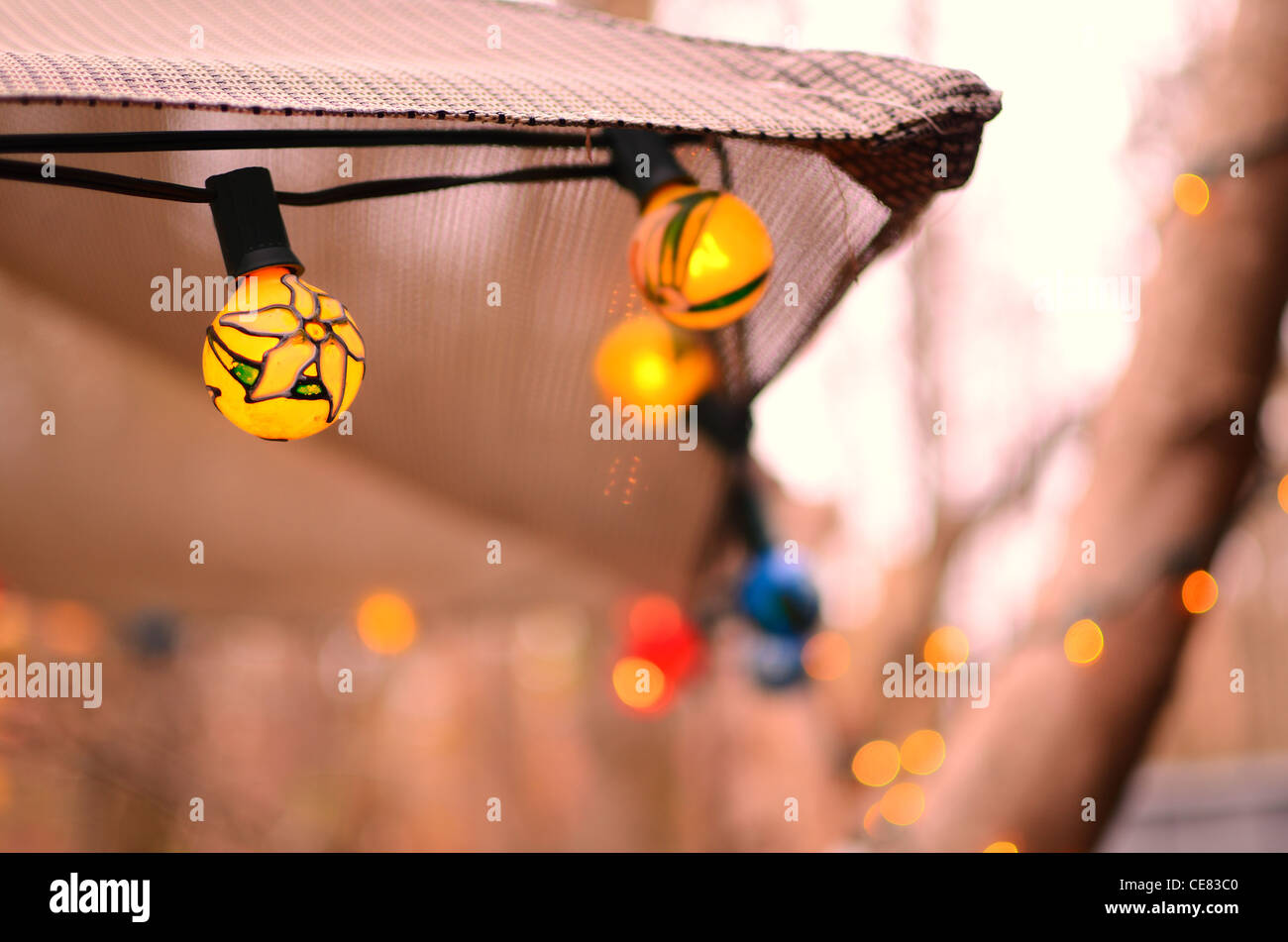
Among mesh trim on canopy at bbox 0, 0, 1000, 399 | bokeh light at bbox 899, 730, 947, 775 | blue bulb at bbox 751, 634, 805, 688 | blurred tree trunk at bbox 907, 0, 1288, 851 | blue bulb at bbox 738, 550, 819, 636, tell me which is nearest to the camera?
mesh trim on canopy at bbox 0, 0, 1000, 399

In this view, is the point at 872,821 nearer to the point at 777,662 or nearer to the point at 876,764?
the point at 777,662

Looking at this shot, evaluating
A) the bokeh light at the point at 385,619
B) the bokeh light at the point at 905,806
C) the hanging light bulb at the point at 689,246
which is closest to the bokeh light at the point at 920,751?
the bokeh light at the point at 905,806

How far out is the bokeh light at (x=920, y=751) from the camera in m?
2.39

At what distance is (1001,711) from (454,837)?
3450 millimetres

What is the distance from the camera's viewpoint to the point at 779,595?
166 centimetres

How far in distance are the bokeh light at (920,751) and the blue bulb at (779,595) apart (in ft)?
2.88

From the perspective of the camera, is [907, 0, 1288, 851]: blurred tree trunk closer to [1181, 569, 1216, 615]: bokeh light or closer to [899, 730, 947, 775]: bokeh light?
[1181, 569, 1216, 615]: bokeh light

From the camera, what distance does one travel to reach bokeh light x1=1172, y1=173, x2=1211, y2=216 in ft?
4.56

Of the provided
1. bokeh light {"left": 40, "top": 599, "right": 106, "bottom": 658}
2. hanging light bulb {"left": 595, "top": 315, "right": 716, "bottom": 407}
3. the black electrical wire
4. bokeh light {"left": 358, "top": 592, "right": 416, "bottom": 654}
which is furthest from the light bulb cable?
bokeh light {"left": 40, "top": 599, "right": 106, "bottom": 658}

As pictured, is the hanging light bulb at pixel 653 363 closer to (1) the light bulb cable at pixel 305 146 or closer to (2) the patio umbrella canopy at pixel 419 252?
(2) the patio umbrella canopy at pixel 419 252

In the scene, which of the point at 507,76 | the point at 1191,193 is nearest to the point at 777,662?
the point at 1191,193

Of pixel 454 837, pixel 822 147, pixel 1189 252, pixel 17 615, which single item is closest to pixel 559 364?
pixel 822 147

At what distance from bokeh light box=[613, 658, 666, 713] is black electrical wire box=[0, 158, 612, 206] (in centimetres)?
137

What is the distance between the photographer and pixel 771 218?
0.96 m
